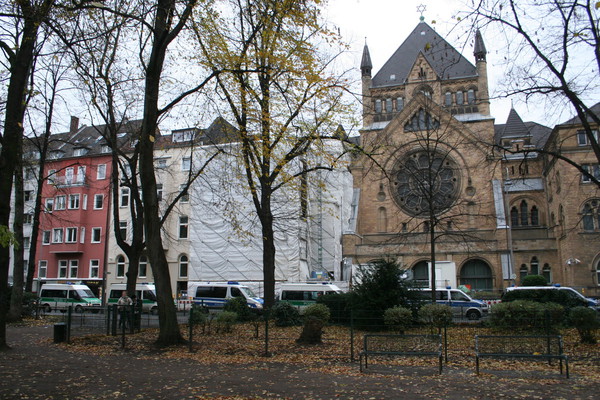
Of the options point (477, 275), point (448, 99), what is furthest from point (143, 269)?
point (448, 99)

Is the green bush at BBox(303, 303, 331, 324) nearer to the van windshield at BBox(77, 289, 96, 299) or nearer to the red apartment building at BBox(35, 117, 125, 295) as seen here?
the van windshield at BBox(77, 289, 96, 299)

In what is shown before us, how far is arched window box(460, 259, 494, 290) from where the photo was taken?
140ft

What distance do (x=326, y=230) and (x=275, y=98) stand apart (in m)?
32.1

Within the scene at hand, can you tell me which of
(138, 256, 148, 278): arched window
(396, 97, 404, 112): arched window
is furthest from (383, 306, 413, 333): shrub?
(396, 97, 404, 112): arched window

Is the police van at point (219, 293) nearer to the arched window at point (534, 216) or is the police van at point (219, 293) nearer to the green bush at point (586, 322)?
the green bush at point (586, 322)

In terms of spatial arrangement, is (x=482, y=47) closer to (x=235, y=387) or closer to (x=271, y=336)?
(x=271, y=336)

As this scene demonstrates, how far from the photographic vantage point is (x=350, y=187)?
5806 cm

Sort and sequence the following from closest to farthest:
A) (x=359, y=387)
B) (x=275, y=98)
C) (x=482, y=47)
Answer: (x=359, y=387) < (x=275, y=98) < (x=482, y=47)

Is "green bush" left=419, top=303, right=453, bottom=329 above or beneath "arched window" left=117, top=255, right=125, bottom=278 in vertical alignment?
beneath

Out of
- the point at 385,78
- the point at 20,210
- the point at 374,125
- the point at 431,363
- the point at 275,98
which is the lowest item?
the point at 431,363

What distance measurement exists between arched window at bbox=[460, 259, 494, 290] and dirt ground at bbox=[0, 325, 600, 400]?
31928 millimetres

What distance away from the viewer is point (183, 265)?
4541 centimetres

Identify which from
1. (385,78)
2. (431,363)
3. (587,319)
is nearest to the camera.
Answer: (431,363)

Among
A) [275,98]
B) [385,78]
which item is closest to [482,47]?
[385,78]
